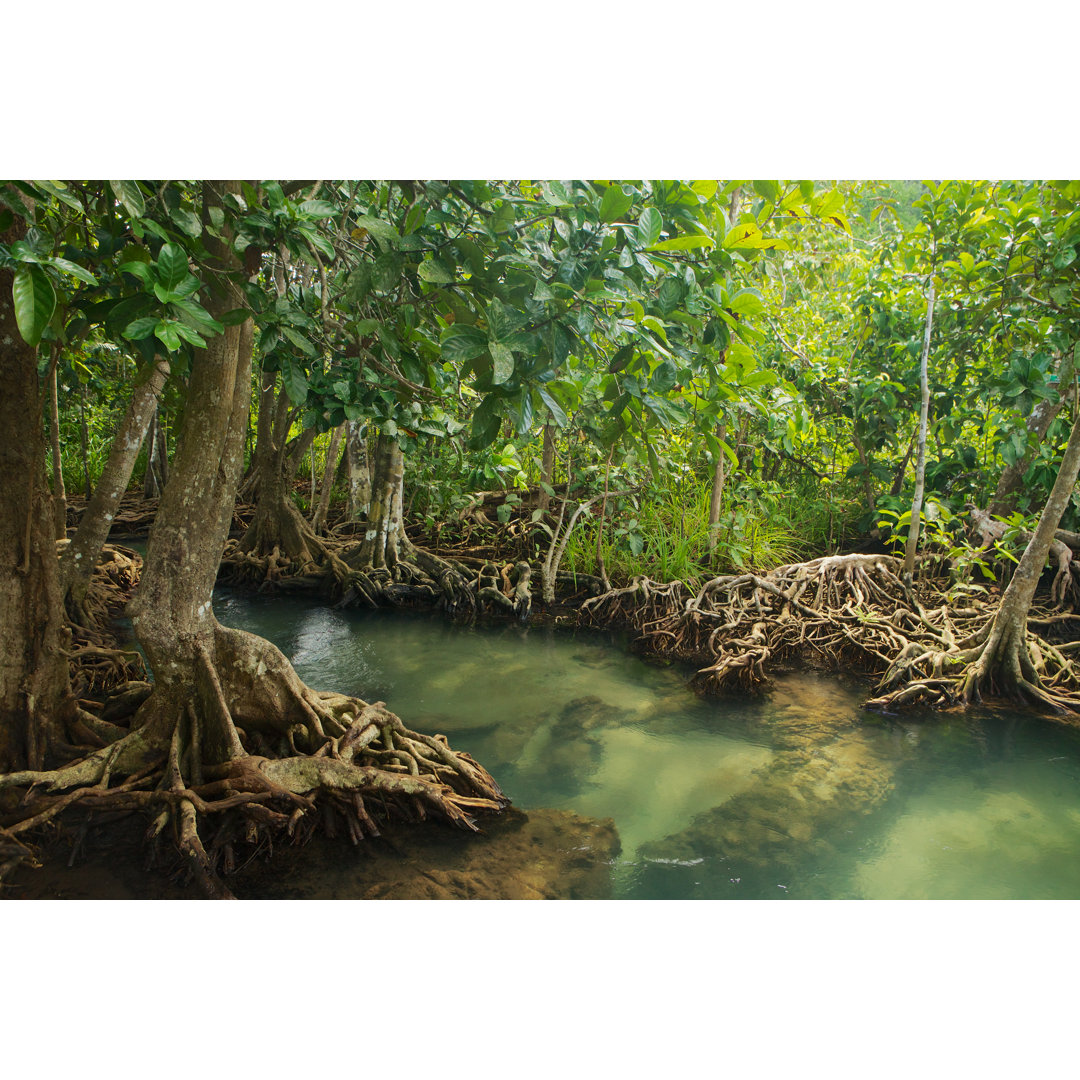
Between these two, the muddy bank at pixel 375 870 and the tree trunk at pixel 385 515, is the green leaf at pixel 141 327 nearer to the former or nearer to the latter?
the muddy bank at pixel 375 870

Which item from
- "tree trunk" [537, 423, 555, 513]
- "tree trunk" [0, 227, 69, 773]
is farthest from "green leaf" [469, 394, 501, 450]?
"tree trunk" [537, 423, 555, 513]

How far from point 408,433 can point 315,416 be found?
1.01m

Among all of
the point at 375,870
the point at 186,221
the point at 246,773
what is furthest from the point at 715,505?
the point at 186,221

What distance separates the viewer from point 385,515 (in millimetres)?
6430

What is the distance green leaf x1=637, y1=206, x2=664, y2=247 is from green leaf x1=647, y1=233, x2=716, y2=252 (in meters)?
0.07

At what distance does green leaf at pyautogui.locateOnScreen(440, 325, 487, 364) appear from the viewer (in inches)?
74.7

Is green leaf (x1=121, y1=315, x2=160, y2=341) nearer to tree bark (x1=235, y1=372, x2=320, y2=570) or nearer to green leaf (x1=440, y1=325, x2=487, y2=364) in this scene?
green leaf (x1=440, y1=325, x2=487, y2=364)

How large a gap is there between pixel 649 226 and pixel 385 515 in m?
4.83

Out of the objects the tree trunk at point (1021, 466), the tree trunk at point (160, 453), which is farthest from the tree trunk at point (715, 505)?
the tree trunk at point (160, 453)

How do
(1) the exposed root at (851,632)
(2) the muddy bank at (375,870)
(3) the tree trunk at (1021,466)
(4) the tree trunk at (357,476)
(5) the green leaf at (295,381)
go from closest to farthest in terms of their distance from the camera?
1. (5) the green leaf at (295,381)
2. (2) the muddy bank at (375,870)
3. (1) the exposed root at (851,632)
4. (3) the tree trunk at (1021,466)
5. (4) the tree trunk at (357,476)

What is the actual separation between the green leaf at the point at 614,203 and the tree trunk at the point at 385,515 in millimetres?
4592

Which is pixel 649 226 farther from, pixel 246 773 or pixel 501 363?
pixel 246 773

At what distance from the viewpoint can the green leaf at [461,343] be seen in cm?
190

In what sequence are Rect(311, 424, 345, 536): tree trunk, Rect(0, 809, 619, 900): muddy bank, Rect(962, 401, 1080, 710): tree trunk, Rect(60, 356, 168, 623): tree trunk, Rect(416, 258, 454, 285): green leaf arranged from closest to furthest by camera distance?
Rect(416, 258, 454, 285): green leaf, Rect(0, 809, 619, 900): muddy bank, Rect(60, 356, 168, 623): tree trunk, Rect(962, 401, 1080, 710): tree trunk, Rect(311, 424, 345, 536): tree trunk
